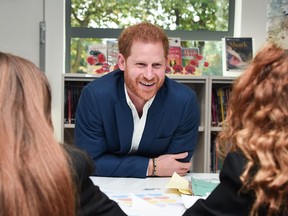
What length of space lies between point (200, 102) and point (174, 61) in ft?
1.15

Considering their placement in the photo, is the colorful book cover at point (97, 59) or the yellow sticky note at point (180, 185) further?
the colorful book cover at point (97, 59)

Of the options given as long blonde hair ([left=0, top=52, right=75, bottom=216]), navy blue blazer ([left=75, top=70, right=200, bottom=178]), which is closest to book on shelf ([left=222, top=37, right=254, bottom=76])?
navy blue blazer ([left=75, top=70, right=200, bottom=178])

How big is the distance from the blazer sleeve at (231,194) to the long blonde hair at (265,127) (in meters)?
0.02

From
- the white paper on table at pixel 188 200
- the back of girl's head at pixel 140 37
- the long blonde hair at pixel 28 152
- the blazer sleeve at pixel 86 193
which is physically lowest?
the white paper on table at pixel 188 200

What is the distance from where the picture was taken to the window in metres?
3.14

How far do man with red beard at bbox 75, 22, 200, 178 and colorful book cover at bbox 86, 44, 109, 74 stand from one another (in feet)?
2.75

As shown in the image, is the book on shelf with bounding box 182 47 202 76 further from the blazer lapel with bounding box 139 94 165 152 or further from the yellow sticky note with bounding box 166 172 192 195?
the yellow sticky note with bounding box 166 172 192 195

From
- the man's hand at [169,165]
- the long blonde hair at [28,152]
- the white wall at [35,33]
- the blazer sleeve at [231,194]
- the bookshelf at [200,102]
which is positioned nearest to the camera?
the long blonde hair at [28,152]

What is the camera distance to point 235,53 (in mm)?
2967

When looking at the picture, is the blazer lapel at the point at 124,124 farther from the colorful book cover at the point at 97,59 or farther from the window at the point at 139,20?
the window at the point at 139,20

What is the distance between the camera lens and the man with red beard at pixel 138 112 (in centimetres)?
193

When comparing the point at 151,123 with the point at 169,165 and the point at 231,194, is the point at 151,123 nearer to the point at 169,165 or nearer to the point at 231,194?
the point at 169,165

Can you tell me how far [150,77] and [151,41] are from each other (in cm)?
17

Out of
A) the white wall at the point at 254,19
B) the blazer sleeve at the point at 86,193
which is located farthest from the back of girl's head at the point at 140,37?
the white wall at the point at 254,19
